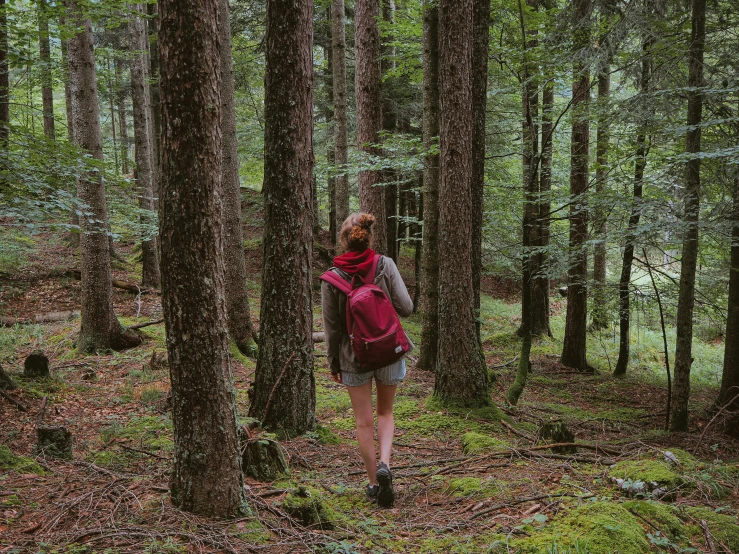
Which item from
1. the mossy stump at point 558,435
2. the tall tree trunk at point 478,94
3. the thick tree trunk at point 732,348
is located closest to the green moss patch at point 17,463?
the mossy stump at point 558,435

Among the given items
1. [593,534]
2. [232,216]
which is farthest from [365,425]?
[232,216]

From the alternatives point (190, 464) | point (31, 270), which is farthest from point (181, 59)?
point (31, 270)

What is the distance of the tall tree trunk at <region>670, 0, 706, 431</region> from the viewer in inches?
295

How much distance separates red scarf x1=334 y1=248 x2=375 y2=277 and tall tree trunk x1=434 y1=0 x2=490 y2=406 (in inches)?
111

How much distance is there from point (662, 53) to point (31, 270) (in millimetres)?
16627

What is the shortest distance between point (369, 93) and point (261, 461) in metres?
8.33

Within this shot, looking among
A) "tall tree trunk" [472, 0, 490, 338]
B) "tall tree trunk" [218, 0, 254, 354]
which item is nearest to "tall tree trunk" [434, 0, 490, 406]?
"tall tree trunk" [472, 0, 490, 338]

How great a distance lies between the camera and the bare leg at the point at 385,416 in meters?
4.11

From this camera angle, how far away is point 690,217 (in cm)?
768

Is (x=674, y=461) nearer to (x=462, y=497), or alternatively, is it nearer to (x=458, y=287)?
(x=462, y=497)

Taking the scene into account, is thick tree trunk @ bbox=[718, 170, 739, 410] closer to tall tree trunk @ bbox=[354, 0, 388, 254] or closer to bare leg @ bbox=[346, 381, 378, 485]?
tall tree trunk @ bbox=[354, 0, 388, 254]

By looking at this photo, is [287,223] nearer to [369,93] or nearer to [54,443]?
[54,443]

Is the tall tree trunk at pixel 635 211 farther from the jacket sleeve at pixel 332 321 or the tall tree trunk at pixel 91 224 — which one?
the tall tree trunk at pixel 91 224

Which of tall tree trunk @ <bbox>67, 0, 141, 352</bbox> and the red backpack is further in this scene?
tall tree trunk @ <bbox>67, 0, 141, 352</bbox>
